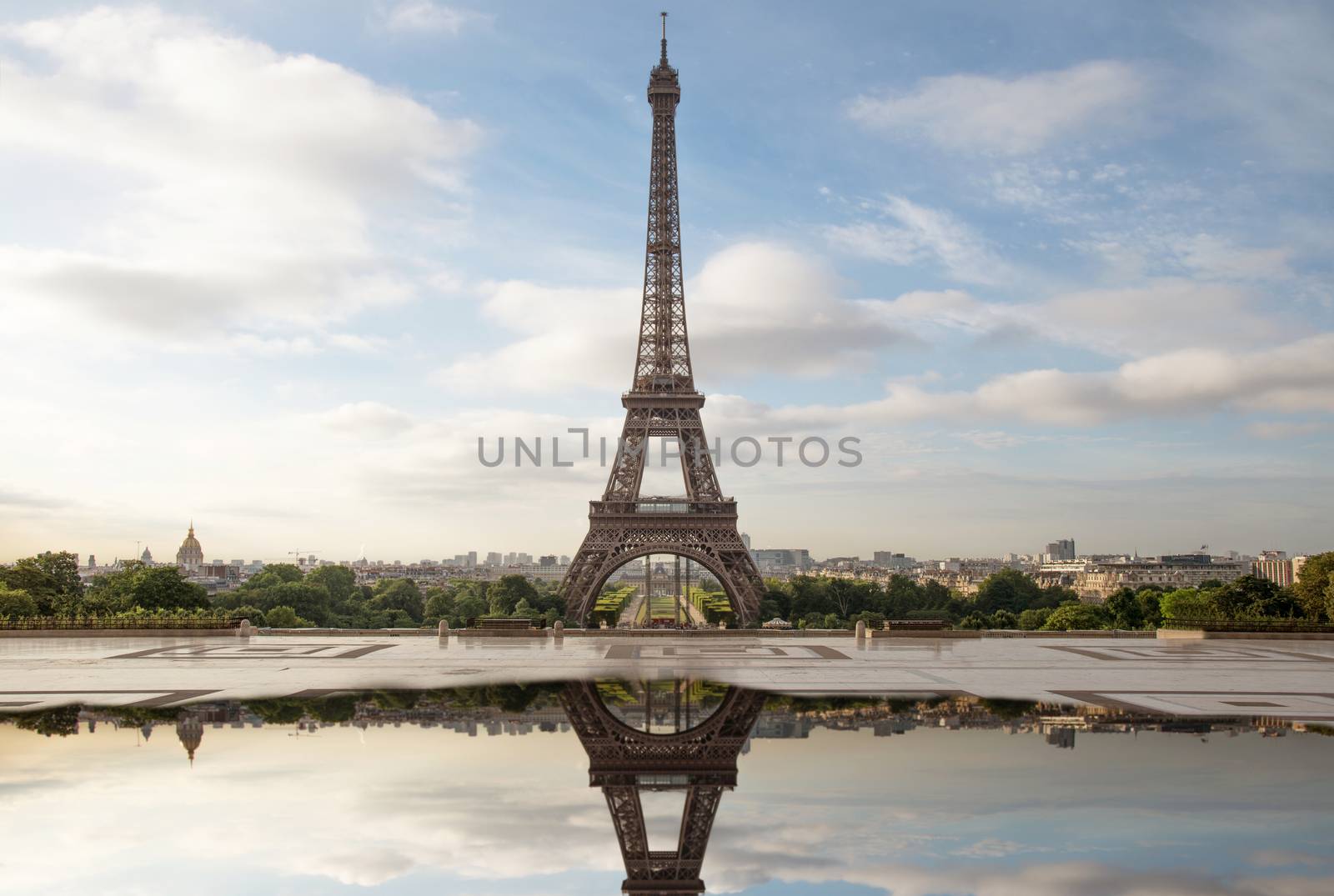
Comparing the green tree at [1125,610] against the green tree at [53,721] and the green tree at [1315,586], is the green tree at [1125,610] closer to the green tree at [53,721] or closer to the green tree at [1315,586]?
the green tree at [1315,586]

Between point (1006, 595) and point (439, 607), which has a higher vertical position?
point (1006, 595)

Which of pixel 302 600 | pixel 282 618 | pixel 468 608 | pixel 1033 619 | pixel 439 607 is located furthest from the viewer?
pixel 439 607

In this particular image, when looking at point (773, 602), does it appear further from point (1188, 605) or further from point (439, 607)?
point (439, 607)

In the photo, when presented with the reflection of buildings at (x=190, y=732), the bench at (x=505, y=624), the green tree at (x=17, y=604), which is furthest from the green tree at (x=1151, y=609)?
the green tree at (x=17, y=604)

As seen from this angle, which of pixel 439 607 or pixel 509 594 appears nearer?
pixel 509 594

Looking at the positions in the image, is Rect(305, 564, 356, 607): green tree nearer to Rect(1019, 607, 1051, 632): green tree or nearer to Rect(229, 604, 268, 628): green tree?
Rect(229, 604, 268, 628): green tree

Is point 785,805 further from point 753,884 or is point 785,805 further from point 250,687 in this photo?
point 250,687

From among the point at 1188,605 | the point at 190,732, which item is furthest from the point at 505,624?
the point at 1188,605
